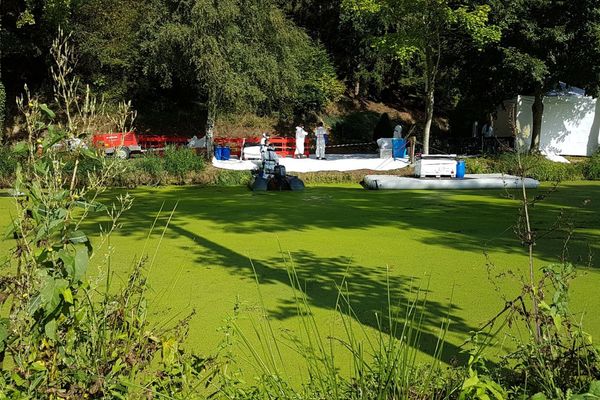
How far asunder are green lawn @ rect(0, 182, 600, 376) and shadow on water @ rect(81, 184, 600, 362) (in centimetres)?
1

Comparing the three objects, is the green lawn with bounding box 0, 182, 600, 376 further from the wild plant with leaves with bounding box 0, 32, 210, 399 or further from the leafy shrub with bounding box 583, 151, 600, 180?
the leafy shrub with bounding box 583, 151, 600, 180

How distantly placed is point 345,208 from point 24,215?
6.86m

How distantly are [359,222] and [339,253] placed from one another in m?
1.92

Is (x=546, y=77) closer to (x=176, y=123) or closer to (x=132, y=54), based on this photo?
(x=132, y=54)

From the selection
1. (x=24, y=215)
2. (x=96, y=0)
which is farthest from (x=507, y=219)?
(x=96, y=0)

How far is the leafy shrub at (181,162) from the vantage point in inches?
494

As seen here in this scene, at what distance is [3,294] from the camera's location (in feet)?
6.15

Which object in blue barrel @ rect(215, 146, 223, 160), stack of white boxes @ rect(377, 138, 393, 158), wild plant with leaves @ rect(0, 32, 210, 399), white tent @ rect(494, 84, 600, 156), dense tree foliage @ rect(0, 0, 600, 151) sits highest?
dense tree foliage @ rect(0, 0, 600, 151)

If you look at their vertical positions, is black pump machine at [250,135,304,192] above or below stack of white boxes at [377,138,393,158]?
below

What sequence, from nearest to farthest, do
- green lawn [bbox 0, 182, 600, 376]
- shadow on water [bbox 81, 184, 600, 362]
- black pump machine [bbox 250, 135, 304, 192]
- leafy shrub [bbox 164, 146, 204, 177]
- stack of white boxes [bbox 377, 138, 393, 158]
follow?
green lawn [bbox 0, 182, 600, 376] < shadow on water [bbox 81, 184, 600, 362] < black pump machine [bbox 250, 135, 304, 192] < leafy shrub [bbox 164, 146, 204, 177] < stack of white boxes [bbox 377, 138, 393, 158]

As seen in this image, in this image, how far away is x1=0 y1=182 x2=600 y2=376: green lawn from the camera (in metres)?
3.56

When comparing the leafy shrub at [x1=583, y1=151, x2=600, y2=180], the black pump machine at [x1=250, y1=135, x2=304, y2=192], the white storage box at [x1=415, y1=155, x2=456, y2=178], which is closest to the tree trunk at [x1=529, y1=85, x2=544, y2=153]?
the leafy shrub at [x1=583, y1=151, x2=600, y2=180]

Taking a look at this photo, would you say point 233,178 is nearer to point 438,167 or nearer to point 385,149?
point 438,167

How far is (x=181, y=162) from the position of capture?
1265 centimetres
